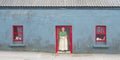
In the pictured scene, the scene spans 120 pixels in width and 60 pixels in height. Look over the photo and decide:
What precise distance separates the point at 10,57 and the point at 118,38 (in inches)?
322

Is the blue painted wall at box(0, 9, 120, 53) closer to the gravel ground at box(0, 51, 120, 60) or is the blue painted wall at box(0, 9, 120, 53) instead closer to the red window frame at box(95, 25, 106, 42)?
the red window frame at box(95, 25, 106, 42)

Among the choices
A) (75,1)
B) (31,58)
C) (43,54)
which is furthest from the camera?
(75,1)

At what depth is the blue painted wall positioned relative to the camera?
70.9 feet

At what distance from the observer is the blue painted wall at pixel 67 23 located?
2161 cm

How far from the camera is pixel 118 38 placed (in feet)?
71.3

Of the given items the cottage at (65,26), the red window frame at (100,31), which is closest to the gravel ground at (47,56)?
the cottage at (65,26)

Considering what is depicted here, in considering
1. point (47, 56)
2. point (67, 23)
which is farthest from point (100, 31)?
point (47, 56)

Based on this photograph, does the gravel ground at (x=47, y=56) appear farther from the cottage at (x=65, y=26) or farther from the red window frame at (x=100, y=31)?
the red window frame at (x=100, y=31)

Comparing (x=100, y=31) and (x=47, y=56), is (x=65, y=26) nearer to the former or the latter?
(x=100, y=31)

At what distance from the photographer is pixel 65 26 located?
21.7m

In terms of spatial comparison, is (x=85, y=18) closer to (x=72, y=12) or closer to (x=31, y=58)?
(x=72, y=12)

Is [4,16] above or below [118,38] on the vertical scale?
above

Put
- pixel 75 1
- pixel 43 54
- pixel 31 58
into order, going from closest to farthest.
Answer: pixel 31 58 < pixel 43 54 < pixel 75 1

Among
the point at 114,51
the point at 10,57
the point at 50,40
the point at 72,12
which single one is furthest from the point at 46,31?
the point at 114,51
